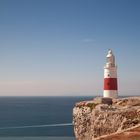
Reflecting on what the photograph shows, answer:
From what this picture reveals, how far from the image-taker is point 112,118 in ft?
143

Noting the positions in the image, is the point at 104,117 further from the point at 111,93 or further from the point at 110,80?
the point at 110,80

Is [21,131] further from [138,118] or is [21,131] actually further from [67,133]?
[138,118]

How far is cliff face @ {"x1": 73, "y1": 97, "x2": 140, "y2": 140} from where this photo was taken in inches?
1688

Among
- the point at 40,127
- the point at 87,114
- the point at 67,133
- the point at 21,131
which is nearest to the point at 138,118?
the point at 87,114

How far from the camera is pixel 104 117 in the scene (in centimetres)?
4428

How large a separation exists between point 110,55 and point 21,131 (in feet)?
208

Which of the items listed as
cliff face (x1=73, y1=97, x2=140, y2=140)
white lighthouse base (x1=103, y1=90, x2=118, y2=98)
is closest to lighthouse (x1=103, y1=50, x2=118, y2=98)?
white lighthouse base (x1=103, y1=90, x2=118, y2=98)

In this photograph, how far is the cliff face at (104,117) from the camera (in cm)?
4288

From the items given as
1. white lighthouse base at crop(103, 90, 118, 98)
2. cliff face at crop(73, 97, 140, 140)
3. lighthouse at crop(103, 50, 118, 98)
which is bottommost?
cliff face at crop(73, 97, 140, 140)

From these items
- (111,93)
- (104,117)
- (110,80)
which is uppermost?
(110,80)

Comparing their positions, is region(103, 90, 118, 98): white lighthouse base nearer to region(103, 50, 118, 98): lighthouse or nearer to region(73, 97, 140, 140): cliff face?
region(103, 50, 118, 98): lighthouse

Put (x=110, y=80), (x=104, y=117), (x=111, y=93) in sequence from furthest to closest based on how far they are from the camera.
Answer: (x=111, y=93) → (x=110, y=80) → (x=104, y=117)

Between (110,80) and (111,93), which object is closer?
(110,80)

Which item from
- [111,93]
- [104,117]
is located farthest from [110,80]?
[104,117]
